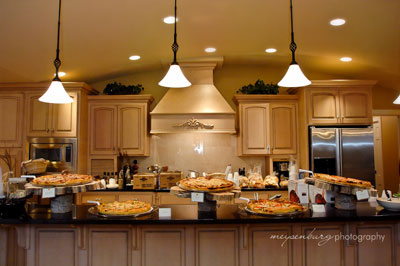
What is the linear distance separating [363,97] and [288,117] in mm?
1099

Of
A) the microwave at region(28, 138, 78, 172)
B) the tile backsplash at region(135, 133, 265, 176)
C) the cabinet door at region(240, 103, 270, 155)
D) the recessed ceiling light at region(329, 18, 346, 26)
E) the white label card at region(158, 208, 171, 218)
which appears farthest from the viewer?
the tile backsplash at region(135, 133, 265, 176)

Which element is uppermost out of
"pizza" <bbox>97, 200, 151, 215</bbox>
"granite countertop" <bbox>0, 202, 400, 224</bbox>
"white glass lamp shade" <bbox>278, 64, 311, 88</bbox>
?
"white glass lamp shade" <bbox>278, 64, 311, 88</bbox>

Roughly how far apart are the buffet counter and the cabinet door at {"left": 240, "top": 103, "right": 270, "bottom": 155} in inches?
96.8

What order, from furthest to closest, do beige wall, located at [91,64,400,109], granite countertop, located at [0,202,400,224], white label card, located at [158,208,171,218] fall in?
beige wall, located at [91,64,400,109] < white label card, located at [158,208,171,218] < granite countertop, located at [0,202,400,224]

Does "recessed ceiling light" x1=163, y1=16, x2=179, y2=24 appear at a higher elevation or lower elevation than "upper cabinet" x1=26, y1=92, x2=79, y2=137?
higher

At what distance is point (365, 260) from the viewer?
2461mm

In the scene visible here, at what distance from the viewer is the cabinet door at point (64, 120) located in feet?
15.3

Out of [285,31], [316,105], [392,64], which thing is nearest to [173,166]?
[316,105]

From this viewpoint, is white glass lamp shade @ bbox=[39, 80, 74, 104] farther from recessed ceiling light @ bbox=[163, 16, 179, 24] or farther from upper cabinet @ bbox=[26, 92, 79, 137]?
upper cabinet @ bbox=[26, 92, 79, 137]

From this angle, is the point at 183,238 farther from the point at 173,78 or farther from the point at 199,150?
the point at 199,150

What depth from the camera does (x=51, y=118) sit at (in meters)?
4.69

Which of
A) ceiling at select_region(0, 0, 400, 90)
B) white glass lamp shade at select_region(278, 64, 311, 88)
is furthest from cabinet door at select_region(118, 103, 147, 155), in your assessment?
white glass lamp shade at select_region(278, 64, 311, 88)

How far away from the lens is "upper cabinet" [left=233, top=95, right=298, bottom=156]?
4.86 meters

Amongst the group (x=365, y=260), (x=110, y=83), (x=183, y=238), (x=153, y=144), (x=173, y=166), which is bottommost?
(x=365, y=260)
